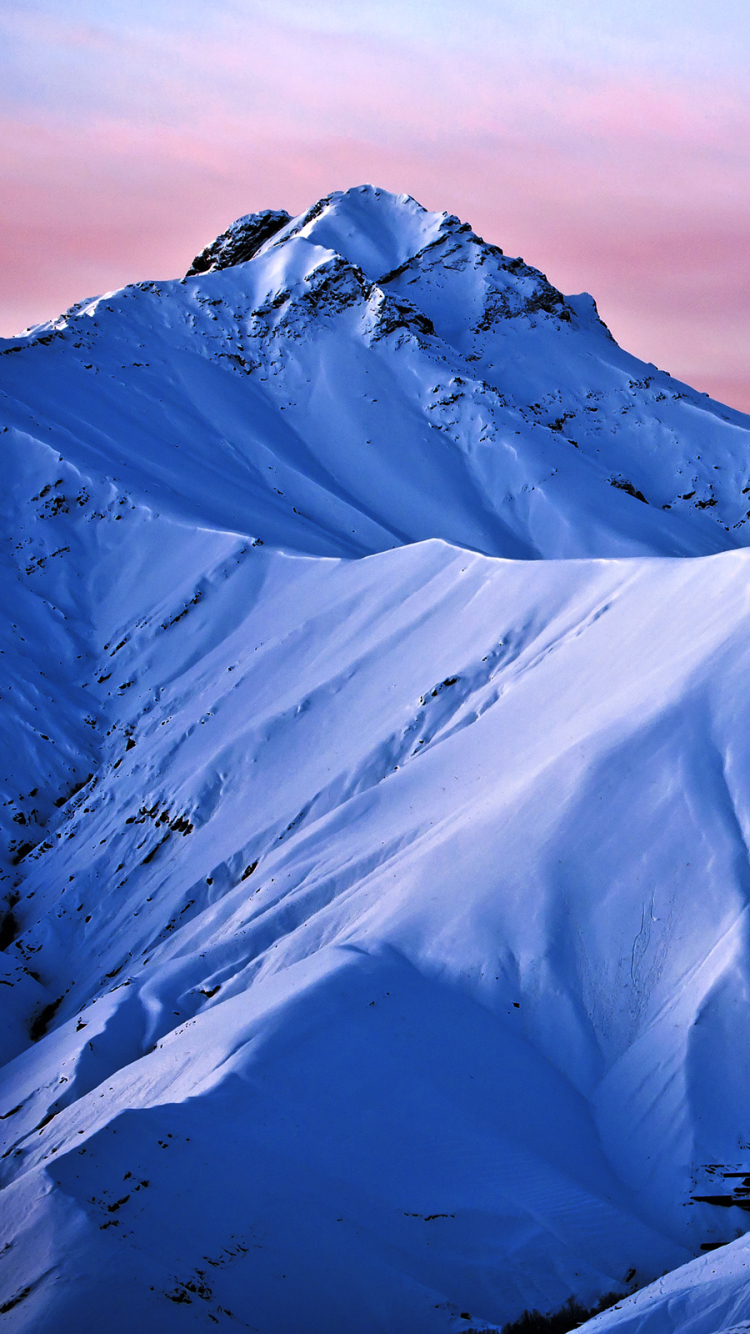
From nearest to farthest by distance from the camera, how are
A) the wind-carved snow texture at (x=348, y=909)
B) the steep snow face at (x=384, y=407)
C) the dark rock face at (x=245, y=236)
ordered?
1. the wind-carved snow texture at (x=348, y=909)
2. the steep snow face at (x=384, y=407)
3. the dark rock face at (x=245, y=236)

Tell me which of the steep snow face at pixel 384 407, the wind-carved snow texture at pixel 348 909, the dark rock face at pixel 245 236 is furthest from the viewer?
the dark rock face at pixel 245 236

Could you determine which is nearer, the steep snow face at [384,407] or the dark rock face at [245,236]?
the steep snow face at [384,407]

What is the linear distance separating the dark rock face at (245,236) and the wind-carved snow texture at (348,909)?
4627 centimetres

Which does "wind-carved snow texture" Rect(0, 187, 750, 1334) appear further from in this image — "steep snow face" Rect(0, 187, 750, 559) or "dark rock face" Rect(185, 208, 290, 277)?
"dark rock face" Rect(185, 208, 290, 277)

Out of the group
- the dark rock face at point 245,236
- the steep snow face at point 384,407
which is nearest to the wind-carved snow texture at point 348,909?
the steep snow face at point 384,407

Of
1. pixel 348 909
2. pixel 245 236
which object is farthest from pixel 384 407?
pixel 348 909

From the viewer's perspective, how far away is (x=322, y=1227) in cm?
1439

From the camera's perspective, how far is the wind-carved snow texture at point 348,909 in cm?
1431

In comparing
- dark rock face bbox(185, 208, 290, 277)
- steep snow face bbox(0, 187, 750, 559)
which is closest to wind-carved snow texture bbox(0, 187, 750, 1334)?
steep snow face bbox(0, 187, 750, 559)

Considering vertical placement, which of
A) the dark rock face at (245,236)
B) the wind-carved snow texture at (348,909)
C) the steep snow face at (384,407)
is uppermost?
the dark rock face at (245,236)

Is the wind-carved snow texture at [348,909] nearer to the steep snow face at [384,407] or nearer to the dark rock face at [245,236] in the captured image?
the steep snow face at [384,407]

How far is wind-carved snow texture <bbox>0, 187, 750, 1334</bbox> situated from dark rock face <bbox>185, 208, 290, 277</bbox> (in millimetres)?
46274

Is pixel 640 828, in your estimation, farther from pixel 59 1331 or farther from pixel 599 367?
pixel 599 367

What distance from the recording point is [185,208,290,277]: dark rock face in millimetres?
104438
